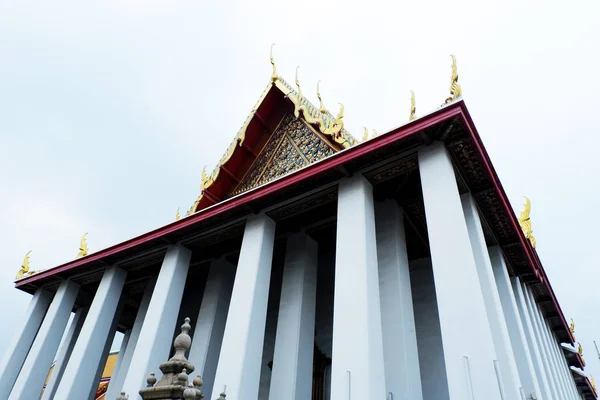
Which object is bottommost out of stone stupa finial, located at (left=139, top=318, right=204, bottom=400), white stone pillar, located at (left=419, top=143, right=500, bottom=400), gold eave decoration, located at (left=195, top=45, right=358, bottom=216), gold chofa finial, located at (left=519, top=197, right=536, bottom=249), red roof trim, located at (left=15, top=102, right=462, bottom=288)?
stone stupa finial, located at (left=139, top=318, right=204, bottom=400)

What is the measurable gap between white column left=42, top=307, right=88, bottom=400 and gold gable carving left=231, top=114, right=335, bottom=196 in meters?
4.71

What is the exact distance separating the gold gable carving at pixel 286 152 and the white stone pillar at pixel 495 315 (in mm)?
2770

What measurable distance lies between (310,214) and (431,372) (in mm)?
2709

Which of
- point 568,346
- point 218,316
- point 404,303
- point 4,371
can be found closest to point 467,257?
point 404,303

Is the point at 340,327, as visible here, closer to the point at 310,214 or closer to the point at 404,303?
the point at 404,303

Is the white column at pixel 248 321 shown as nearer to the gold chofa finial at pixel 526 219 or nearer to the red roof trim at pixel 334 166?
the red roof trim at pixel 334 166

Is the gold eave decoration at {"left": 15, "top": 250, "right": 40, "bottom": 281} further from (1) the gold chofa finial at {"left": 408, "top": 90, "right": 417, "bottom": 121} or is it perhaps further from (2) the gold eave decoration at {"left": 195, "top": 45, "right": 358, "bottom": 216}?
(1) the gold chofa finial at {"left": 408, "top": 90, "right": 417, "bottom": 121}

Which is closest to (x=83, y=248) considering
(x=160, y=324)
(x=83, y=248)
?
(x=83, y=248)

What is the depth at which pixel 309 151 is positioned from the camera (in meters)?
7.73

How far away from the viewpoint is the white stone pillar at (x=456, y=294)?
371 centimetres

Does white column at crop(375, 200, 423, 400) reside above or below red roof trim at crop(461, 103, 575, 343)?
below

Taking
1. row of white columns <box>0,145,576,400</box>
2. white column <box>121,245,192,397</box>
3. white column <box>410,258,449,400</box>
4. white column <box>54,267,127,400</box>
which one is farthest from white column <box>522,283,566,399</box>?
white column <box>54,267,127,400</box>

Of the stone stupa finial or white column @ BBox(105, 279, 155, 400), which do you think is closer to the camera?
the stone stupa finial

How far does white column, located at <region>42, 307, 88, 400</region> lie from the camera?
934 centimetres
